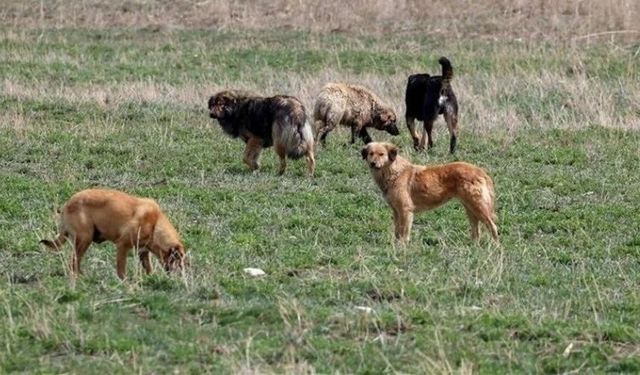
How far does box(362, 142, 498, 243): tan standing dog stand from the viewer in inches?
488

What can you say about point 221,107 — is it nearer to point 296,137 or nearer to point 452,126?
point 296,137

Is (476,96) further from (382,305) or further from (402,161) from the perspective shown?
(382,305)

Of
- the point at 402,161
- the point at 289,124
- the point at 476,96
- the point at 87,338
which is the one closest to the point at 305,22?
the point at 476,96

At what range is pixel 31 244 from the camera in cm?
1130

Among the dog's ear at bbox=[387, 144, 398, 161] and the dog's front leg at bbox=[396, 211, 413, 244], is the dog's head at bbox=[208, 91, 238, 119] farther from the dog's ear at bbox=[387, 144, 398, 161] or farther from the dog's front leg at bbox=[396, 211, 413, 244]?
the dog's front leg at bbox=[396, 211, 413, 244]

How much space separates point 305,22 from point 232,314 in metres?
24.0

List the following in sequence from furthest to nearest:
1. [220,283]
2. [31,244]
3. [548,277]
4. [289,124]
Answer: [289,124] → [31,244] → [548,277] → [220,283]

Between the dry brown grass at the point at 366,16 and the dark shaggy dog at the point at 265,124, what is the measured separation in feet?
46.4

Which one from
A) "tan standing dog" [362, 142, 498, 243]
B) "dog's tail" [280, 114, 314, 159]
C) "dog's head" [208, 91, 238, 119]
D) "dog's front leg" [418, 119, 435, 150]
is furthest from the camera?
"dog's front leg" [418, 119, 435, 150]

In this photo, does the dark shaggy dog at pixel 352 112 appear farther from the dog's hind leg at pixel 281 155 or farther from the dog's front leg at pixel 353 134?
the dog's hind leg at pixel 281 155

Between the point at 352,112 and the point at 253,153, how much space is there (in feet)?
8.98

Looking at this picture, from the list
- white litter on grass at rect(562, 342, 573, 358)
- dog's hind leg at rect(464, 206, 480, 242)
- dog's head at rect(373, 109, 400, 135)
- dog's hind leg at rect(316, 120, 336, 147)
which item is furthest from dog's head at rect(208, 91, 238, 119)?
white litter on grass at rect(562, 342, 573, 358)

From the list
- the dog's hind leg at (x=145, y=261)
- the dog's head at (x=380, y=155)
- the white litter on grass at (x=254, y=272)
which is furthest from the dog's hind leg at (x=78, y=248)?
the dog's head at (x=380, y=155)

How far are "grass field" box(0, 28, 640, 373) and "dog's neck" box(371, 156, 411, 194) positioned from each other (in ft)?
1.40
